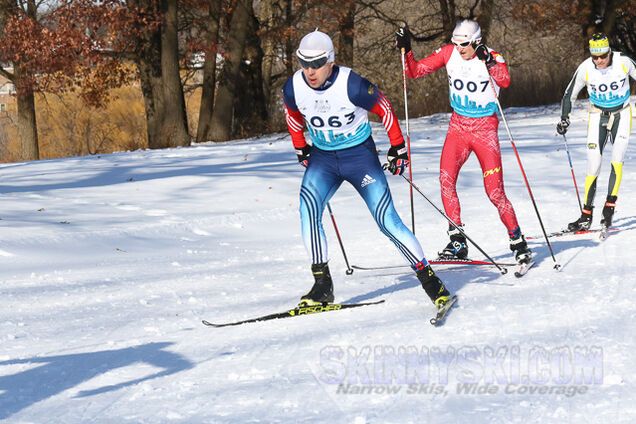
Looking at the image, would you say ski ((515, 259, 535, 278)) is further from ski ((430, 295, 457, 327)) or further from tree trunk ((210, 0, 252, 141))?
tree trunk ((210, 0, 252, 141))

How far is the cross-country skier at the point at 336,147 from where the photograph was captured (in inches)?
275

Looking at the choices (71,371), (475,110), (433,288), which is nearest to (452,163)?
(475,110)

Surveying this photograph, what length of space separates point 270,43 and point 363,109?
2554 cm

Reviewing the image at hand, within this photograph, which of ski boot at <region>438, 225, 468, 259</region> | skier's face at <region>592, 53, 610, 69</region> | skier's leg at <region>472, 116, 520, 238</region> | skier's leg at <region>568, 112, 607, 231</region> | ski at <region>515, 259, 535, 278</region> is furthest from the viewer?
skier's leg at <region>568, 112, 607, 231</region>

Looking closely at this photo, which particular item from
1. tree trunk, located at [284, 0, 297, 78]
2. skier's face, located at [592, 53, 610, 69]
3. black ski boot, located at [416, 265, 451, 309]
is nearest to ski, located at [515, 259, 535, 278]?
black ski boot, located at [416, 265, 451, 309]

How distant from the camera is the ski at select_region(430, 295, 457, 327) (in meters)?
6.77

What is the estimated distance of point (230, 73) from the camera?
2642 centimetres

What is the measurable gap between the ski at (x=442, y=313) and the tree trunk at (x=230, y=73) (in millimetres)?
19734

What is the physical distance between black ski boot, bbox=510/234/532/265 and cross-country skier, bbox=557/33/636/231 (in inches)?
85.3

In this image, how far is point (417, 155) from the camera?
1772cm

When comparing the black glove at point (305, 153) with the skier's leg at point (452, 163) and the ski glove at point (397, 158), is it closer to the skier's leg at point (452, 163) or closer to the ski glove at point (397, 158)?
the ski glove at point (397, 158)

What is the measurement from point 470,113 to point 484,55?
721 millimetres

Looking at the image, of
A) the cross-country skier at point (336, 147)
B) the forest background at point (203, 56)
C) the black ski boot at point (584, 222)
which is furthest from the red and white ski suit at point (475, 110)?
the forest background at point (203, 56)

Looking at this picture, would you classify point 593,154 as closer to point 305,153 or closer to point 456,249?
point 456,249
